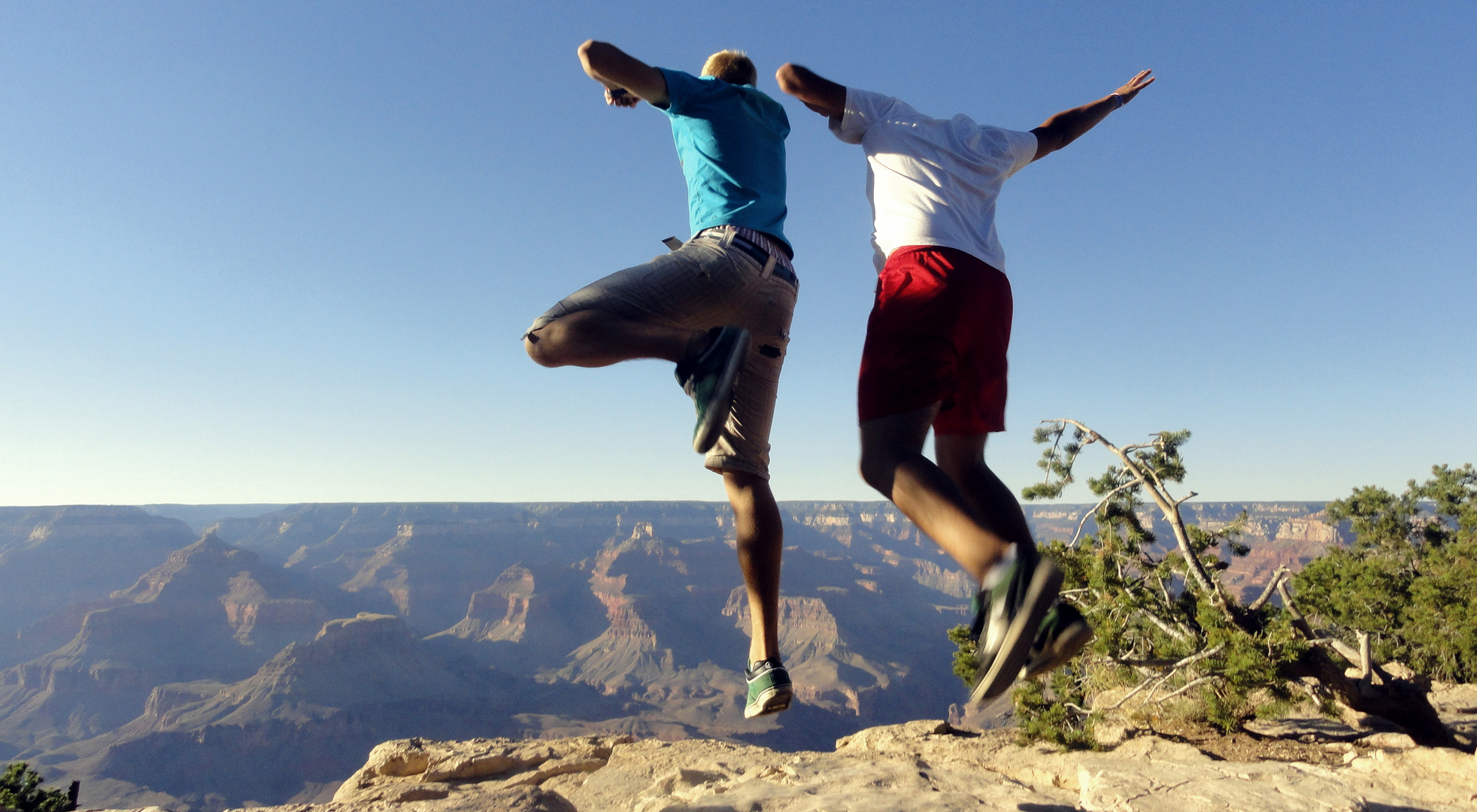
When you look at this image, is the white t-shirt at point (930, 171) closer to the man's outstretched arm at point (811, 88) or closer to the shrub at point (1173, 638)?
the man's outstretched arm at point (811, 88)

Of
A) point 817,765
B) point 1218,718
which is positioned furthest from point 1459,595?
point 817,765

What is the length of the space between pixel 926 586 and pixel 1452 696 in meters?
155

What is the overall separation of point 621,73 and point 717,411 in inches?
41.2

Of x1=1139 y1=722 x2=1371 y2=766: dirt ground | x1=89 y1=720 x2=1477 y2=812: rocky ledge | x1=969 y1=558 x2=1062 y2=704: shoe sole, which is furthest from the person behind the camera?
x1=1139 y1=722 x2=1371 y2=766: dirt ground

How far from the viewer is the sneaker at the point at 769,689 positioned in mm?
2137

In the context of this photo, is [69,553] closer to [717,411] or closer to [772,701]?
[772,701]

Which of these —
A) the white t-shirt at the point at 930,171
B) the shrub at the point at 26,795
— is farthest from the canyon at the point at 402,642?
the white t-shirt at the point at 930,171

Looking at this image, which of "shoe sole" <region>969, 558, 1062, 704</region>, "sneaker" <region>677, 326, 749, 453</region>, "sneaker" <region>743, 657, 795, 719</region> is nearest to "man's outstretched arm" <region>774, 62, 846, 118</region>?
"sneaker" <region>677, 326, 749, 453</region>

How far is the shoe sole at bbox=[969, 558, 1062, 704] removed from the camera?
137 cm

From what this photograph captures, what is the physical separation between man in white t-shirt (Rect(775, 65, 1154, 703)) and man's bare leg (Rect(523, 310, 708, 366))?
1.61 ft

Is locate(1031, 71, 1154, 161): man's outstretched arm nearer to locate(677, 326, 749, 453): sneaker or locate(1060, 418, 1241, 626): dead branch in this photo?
locate(677, 326, 749, 453): sneaker

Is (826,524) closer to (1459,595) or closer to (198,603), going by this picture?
(198,603)

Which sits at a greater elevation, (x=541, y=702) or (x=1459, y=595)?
(x=1459, y=595)

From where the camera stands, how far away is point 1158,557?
294 inches
